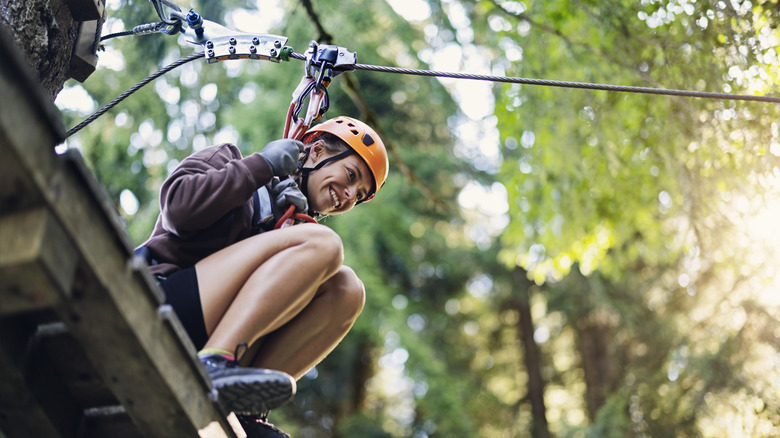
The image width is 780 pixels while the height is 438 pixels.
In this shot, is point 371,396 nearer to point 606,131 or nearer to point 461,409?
point 461,409

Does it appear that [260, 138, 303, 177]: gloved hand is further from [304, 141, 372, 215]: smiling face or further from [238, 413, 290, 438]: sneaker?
[238, 413, 290, 438]: sneaker

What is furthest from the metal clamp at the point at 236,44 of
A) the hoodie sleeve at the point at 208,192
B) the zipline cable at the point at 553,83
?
the hoodie sleeve at the point at 208,192

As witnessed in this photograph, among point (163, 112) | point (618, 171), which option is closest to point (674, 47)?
point (618, 171)

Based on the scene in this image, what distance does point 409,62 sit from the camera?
1163cm

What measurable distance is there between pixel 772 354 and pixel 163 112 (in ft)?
22.4

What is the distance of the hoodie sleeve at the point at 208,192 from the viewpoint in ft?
7.15

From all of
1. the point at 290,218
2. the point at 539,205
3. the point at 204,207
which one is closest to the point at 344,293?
the point at 290,218

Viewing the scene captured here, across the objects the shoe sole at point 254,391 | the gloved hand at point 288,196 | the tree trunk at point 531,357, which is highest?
the gloved hand at point 288,196

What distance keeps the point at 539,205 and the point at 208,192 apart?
168 inches

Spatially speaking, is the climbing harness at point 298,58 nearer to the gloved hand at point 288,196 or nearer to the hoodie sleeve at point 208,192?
the gloved hand at point 288,196

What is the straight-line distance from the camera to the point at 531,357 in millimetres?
11703

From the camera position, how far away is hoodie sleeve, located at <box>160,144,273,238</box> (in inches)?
85.8

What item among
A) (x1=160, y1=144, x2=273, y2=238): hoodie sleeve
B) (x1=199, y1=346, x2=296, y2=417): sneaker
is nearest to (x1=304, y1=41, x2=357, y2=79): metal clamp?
(x1=160, y1=144, x2=273, y2=238): hoodie sleeve

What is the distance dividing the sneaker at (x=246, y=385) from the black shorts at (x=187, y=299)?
172mm
